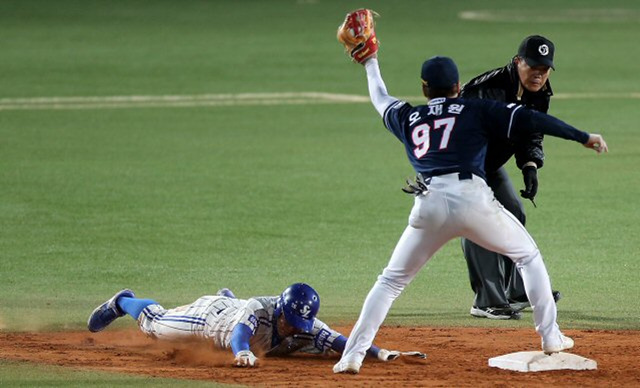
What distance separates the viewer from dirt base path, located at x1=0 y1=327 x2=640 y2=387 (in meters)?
→ 7.64

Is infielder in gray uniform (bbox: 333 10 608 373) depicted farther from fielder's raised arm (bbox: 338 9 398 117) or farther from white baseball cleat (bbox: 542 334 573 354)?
fielder's raised arm (bbox: 338 9 398 117)

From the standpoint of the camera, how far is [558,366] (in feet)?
26.0

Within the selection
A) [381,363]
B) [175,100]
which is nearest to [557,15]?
[175,100]

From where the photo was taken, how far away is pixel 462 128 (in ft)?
24.9

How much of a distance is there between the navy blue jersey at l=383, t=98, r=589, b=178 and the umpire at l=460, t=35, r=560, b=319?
1.42 m

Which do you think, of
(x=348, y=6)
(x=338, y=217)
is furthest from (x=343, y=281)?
(x=348, y=6)

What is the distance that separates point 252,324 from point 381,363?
30.4 inches

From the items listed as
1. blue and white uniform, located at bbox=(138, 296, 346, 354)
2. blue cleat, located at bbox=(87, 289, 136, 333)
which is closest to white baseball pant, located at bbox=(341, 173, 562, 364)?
blue and white uniform, located at bbox=(138, 296, 346, 354)

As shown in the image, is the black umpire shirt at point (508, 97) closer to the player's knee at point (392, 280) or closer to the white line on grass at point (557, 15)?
the player's knee at point (392, 280)

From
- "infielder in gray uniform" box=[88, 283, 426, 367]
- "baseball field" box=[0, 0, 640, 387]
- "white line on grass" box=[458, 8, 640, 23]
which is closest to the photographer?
"infielder in gray uniform" box=[88, 283, 426, 367]

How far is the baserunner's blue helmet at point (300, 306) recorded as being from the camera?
8062 mm

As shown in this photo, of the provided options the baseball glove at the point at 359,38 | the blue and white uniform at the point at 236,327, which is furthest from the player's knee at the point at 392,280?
the baseball glove at the point at 359,38

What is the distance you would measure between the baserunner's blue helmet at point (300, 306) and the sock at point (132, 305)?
1.18m

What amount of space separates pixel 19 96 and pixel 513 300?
51.5 feet
